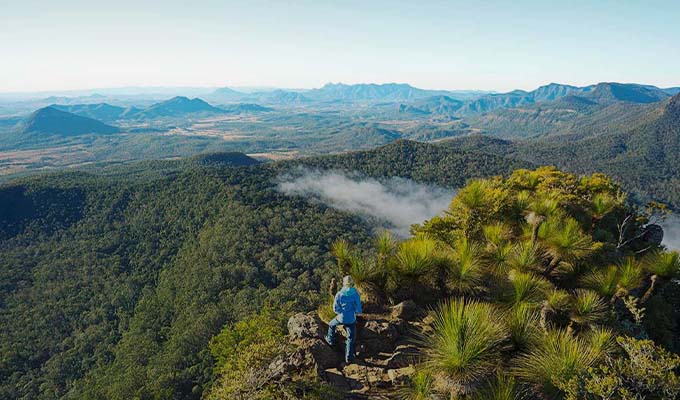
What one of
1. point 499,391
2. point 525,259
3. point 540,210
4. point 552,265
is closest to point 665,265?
point 552,265

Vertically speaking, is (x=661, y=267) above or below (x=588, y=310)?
above

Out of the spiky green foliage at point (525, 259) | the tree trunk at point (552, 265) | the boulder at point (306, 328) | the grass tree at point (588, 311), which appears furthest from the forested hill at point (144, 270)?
the grass tree at point (588, 311)

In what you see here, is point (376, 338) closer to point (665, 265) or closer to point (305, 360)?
point (305, 360)

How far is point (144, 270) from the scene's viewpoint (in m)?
73.0

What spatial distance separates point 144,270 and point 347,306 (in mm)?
78774

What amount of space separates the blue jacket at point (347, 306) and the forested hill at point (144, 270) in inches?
863

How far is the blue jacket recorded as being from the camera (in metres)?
6.29

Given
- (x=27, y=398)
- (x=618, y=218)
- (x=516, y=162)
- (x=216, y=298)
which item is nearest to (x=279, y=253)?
(x=216, y=298)

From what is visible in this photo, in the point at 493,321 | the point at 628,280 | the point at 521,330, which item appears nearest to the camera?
the point at 493,321

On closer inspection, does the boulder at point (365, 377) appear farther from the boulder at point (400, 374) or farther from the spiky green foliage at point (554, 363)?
the spiky green foliage at point (554, 363)

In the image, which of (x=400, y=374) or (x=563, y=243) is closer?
(x=400, y=374)

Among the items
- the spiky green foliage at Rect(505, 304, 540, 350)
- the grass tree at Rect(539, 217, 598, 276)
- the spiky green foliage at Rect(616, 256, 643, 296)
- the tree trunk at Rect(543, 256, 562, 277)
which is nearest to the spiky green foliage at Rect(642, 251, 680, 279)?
the spiky green foliage at Rect(616, 256, 643, 296)

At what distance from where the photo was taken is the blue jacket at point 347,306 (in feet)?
20.6

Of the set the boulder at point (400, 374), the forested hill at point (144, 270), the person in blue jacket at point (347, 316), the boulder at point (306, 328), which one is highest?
the person in blue jacket at point (347, 316)
